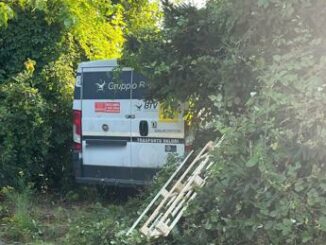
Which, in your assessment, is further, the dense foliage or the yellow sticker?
the yellow sticker

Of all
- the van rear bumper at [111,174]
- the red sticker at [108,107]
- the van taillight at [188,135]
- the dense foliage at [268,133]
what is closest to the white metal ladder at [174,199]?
the dense foliage at [268,133]

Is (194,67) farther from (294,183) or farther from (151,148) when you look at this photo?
(294,183)

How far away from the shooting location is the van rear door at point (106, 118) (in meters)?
8.10

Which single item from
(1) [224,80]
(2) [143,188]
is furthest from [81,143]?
(1) [224,80]

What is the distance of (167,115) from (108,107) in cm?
114

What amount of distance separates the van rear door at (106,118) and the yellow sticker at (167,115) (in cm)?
54

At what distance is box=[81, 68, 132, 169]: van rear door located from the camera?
8.10 metres

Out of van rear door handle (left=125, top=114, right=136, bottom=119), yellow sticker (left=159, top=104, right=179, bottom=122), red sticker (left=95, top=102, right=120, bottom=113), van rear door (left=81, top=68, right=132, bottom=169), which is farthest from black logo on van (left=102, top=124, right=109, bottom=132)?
yellow sticker (left=159, top=104, right=179, bottom=122)

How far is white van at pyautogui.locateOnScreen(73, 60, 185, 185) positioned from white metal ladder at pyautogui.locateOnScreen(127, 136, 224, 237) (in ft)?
3.24

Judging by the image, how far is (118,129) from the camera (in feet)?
26.7

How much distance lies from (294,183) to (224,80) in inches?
56.8

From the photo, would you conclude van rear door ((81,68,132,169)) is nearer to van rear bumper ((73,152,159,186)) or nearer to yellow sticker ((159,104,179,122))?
van rear bumper ((73,152,159,186))

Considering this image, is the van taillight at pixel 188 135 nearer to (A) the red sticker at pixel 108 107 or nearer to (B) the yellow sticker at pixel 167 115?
(B) the yellow sticker at pixel 167 115

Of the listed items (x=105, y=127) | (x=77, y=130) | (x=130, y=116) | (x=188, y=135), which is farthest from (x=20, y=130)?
(x=188, y=135)
